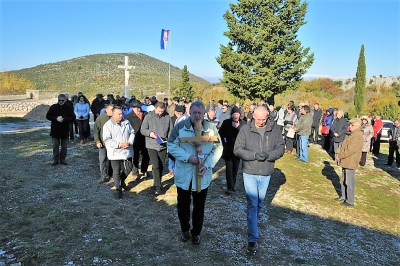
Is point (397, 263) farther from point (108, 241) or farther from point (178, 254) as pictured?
point (108, 241)

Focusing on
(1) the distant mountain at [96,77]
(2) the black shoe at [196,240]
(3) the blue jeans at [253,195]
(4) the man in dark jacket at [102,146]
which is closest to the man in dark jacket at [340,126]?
(3) the blue jeans at [253,195]

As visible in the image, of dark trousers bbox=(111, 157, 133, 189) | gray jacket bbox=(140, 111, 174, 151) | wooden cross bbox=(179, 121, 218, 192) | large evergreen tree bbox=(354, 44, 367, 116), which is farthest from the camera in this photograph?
large evergreen tree bbox=(354, 44, 367, 116)

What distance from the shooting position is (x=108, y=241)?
4332mm

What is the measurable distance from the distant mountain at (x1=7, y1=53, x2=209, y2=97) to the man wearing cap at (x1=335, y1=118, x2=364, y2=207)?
4034 cm

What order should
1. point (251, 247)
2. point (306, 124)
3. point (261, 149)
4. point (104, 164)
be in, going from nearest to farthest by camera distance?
point (261, 149), point (251, 247), point (104, 164), point (306, 124)

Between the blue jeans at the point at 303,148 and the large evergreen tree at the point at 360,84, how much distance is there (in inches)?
867

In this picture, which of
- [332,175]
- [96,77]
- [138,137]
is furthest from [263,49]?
[96,77]

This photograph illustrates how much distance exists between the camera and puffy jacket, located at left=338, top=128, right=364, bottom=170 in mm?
6156

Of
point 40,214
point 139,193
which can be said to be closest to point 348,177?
point 139,193

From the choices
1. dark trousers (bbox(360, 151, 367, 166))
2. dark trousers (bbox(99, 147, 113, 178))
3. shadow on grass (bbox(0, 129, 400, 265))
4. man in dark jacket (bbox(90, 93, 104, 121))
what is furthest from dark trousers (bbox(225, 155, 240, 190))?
man in dark jacket (bbox(90, 93, 104, 121))

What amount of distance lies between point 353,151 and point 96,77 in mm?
63347

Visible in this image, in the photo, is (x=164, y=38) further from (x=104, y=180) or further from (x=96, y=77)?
(x=96, y=77)

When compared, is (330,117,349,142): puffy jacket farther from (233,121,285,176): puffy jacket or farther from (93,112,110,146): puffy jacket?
(93,112,110,146): puffy jacket

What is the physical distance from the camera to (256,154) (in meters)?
4.01
